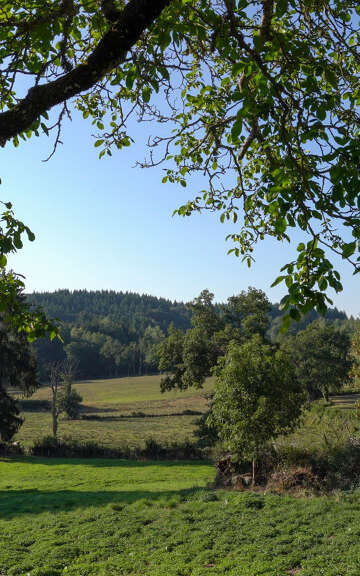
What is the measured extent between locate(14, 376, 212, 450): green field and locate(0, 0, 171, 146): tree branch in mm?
34320

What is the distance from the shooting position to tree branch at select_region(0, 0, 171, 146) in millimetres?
3654

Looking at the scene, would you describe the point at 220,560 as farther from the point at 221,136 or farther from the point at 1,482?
the point at 1,482

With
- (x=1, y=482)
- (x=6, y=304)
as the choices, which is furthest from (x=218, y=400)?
(x=6, y=304)

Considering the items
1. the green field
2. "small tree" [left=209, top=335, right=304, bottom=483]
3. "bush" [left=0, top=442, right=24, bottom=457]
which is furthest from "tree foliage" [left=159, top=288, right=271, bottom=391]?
"bush" [left=0, top=442, right=24, bottom=457]

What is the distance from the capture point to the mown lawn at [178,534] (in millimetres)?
9141

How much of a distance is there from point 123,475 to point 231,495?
1239 cm

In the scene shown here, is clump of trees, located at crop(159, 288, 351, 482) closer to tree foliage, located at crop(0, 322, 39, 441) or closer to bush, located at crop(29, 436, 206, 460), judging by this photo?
bush, located at crop(29, 436, 206, 460)

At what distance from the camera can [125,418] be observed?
63406 millimetres

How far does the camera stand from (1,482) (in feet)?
83.8

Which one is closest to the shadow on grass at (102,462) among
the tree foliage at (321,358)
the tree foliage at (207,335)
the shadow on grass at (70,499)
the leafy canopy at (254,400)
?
the tree foliage at (207,335)

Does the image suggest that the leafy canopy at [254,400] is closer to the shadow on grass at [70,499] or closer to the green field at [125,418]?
the shadow on grass at [70,499]

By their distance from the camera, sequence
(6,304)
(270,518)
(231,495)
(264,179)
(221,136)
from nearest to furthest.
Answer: (264,179), (6,304), (221,136), (270,518), (231,495)

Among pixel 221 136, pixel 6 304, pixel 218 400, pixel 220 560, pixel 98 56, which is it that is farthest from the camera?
pixel 218 400

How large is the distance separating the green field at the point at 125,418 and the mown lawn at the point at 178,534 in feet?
66.2
